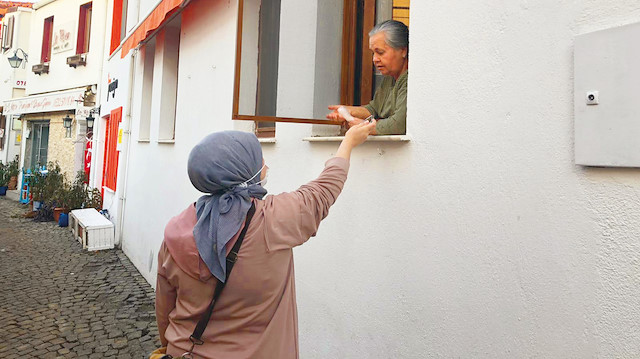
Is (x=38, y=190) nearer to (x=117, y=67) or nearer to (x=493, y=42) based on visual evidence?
(x=117, y=67)

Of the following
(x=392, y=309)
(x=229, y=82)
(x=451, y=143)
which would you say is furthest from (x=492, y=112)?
(x=229, y=82)

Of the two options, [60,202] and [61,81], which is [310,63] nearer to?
[60,202]

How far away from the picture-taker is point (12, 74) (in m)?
19.7

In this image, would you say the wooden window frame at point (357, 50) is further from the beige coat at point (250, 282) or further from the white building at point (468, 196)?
the beige coat at point (250, 282)

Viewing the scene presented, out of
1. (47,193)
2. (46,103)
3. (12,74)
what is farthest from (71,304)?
(12,74)

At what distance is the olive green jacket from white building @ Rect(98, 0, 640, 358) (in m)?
0.11

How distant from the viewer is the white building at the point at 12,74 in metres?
19.0

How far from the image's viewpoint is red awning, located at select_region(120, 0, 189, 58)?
5129 mm

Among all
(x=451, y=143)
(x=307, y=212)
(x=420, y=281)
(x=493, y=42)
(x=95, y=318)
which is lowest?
(x=95, y=318)

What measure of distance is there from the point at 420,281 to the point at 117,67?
1028 centimetres

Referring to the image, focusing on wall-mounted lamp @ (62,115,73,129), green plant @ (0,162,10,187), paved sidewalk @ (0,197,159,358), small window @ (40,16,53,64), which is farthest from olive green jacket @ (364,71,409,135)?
green plant @ (0,162,10,187)

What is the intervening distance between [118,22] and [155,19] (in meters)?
6.51

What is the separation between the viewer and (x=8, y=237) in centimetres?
993

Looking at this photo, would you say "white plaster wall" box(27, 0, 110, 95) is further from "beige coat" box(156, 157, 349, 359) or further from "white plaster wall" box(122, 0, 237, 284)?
"beige coat" box(156, 157, 349, 359)
